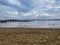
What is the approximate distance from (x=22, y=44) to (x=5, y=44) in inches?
68.9

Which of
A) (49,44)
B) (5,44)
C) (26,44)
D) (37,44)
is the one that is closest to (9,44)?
(5,44)

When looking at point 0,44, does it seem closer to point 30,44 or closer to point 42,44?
point 30,44

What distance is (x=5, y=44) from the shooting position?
1644 cm

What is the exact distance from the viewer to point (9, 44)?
16.5 metres

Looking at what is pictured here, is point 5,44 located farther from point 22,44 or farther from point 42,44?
point 42,44

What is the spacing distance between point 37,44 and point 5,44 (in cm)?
331

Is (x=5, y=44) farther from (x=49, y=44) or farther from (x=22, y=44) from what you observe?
(x=49, y=44)

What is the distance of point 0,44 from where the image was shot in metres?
16.3

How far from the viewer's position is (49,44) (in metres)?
16.6

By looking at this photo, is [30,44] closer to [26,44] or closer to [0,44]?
[26,44]

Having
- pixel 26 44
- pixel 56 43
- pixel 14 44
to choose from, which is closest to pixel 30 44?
pixel 26 44

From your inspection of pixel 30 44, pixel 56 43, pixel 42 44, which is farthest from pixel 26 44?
pixel 56 43

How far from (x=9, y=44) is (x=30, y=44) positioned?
2.17 metres

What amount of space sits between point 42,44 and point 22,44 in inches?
82.2
